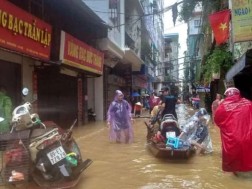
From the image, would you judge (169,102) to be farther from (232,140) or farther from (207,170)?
(232,140)

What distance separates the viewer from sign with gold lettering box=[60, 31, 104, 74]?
576 inches

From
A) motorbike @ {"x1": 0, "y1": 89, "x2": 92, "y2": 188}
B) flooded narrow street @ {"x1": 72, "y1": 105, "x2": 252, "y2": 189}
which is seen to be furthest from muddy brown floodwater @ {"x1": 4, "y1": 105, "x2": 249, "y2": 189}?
motorbike @ {"x1": 0, "y1": 89, "x2": 92, "y2": 188}

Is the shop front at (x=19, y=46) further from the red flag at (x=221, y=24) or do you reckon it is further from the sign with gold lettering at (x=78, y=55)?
the red flag at (x=221, y=24)

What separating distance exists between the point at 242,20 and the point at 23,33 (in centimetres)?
682

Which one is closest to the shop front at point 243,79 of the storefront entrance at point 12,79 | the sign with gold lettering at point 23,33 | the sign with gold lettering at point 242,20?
the sign with gold lettering at point 242,20

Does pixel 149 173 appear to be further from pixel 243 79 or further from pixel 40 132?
pixel 243 79

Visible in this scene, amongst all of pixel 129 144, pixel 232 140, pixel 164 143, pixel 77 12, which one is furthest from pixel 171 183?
pixel 77 12

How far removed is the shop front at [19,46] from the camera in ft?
33.2

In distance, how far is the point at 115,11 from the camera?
82.3ft

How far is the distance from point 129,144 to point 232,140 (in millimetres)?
6064

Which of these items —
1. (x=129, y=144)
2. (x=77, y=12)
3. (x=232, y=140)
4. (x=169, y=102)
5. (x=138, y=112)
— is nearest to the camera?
(x=232, y=140)

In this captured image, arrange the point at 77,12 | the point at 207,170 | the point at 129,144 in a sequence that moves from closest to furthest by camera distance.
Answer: the point at 207,170 → the point at 129,144 → the point at 77,12

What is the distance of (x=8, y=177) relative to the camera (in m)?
6.39

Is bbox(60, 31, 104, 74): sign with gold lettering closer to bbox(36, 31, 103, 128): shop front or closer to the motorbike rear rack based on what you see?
bbox(36, 31, 103, 128): shop front
